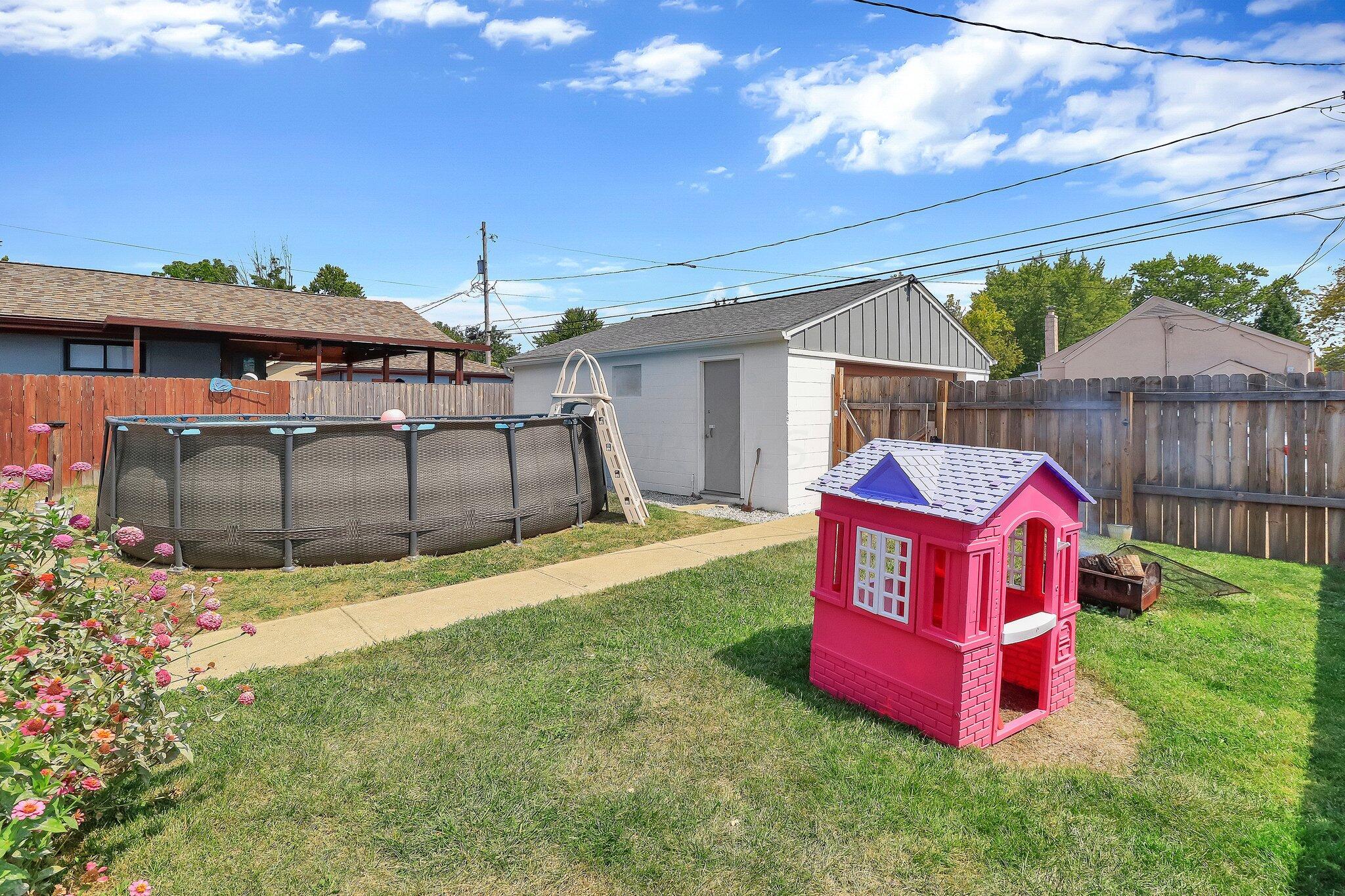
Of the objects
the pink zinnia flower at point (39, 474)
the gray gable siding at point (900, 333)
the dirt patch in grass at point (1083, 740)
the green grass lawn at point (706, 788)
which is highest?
the gray gable siding at point (900, 333)

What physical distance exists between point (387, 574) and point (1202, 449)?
29.1ft

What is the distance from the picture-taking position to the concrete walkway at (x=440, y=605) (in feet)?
14.3

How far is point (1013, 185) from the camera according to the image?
13602 mm

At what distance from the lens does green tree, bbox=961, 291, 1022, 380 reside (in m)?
49.7

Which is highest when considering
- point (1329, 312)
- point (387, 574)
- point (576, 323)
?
point (576, 323)

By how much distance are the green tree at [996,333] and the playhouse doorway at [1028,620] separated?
165ft

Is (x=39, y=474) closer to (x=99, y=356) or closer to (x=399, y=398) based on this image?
(x=399, y=398)

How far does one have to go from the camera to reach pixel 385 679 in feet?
12.7

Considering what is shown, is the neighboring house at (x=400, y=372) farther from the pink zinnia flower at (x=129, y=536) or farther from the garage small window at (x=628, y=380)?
the pink zinnia flower at (x=129, y=536)

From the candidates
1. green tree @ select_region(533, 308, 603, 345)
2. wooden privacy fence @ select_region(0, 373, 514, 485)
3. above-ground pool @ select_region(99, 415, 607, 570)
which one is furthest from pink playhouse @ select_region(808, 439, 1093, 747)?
green tree @ select_region(533, 308, 603, 345)

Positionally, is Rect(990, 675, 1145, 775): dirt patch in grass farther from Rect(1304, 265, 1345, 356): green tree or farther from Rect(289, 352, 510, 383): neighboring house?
Rect(289, 352, 510, 383): neighboring house

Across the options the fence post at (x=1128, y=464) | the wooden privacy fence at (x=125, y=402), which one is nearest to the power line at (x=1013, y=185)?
the fence post at (x=1128, y=464)

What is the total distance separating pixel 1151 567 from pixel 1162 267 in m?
66.8

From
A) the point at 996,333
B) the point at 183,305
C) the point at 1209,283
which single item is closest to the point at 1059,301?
the point at 996,333
